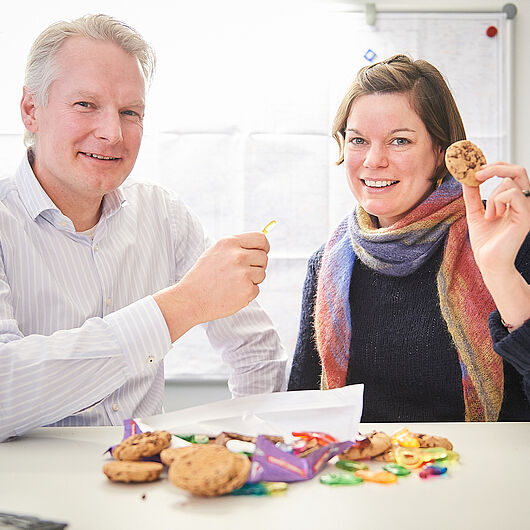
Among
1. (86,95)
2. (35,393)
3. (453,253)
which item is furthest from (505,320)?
(86,95)

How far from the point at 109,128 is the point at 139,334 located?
19.7 inches

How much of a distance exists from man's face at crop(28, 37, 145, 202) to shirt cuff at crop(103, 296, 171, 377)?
422 mm

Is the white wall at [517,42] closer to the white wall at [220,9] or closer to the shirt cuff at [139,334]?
the white wall at [220,9]

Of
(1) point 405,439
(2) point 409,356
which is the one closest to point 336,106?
(2) point 409,356

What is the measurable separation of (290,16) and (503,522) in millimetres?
2147

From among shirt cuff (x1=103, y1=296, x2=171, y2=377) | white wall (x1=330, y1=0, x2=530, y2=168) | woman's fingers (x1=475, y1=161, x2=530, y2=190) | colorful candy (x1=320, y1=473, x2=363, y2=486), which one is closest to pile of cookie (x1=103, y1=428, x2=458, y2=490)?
colorful candy (x1=320, y1=473, x2=363, y2=486)

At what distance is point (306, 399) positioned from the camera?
1.02 metres

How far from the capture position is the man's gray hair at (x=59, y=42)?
1.37m

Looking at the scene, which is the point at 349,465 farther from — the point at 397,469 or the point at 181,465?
the point at 181,465

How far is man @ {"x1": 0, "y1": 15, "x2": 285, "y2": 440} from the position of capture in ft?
3.68

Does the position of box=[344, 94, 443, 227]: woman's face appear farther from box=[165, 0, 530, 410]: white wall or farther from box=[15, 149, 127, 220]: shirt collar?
box=[165, 0, 530, 410]: white wall

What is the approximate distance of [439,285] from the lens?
148 centimetres

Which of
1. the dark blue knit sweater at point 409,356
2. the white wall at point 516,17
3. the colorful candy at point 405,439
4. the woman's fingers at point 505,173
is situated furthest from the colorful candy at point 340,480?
the white wall at point 516,17

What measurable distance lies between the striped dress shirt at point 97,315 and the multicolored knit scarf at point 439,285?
15cm
